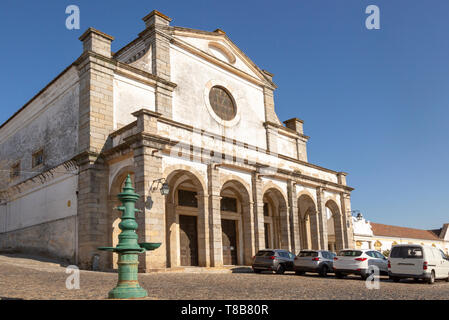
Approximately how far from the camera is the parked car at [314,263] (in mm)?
17109

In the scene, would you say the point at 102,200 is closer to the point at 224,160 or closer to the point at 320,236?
the point at 224,160

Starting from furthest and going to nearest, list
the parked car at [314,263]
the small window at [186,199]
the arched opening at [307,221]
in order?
the arched opening at [307,221] < the small window at [186,199] < the parked car at [314,263]

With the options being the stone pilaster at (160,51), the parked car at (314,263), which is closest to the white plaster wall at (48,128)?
the stone pilaster at (160,51)

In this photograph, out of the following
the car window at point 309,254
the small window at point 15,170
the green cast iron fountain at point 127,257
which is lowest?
the car window at point 309,254

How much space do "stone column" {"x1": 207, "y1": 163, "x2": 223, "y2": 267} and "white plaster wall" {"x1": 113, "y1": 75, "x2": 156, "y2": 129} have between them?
4.85 meters

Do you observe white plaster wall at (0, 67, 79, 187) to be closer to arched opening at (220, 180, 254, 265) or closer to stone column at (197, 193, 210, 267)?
stone column at (197, 193, 210, 267)

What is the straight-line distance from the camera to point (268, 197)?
2664 cm

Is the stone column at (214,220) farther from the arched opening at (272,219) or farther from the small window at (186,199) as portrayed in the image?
the arched opening at (272,219)

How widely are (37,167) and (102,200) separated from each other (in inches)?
273

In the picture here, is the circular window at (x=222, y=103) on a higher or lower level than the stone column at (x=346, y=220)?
higher

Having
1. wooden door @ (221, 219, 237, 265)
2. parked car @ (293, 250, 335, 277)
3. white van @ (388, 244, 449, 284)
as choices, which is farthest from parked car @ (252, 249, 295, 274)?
white van @ (388, 244, 449, 284)

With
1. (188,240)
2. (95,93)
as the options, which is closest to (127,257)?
(95,93)

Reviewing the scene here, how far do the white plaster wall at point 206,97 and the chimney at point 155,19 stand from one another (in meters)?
1.46

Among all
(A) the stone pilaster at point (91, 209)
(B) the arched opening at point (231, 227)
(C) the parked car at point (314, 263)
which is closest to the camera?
(C) the parked car at point (314, 263)
